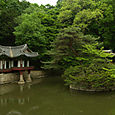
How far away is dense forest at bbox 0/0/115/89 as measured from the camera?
12.3 m

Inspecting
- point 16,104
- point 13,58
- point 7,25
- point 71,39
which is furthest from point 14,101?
point 7,25

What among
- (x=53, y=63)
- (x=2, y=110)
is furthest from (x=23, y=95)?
(x=53, y=63)

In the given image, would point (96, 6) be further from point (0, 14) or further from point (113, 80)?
point (113, 80)

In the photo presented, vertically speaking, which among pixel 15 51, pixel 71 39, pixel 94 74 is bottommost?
pixel 94 74

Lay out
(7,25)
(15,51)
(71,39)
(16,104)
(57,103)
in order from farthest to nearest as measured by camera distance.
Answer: (7,25), (15,51), (71,39), (57,103), (16,104)

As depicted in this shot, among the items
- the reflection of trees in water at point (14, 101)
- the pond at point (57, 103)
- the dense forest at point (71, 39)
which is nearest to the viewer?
the pond at point (57, 103)

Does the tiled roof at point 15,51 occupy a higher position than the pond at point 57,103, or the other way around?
the tiled roof at point 15,51

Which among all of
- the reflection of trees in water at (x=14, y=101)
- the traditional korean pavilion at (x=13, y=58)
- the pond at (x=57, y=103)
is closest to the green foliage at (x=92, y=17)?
the traditional korean pavilion at (x=13, y=58)

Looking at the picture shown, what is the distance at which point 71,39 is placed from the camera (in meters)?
14.3

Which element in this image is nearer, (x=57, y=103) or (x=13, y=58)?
(x=57, y=103)

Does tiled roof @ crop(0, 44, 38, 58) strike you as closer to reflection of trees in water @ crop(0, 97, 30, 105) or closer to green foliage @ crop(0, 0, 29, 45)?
green foliage @ crop(0, 0, 29, 45)

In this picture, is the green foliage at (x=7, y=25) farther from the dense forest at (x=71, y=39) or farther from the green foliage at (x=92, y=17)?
the green foliage at (x=92, y=17)

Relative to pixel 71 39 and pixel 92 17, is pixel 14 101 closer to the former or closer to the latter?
pixel 71 39

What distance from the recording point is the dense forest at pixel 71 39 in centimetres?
1230
